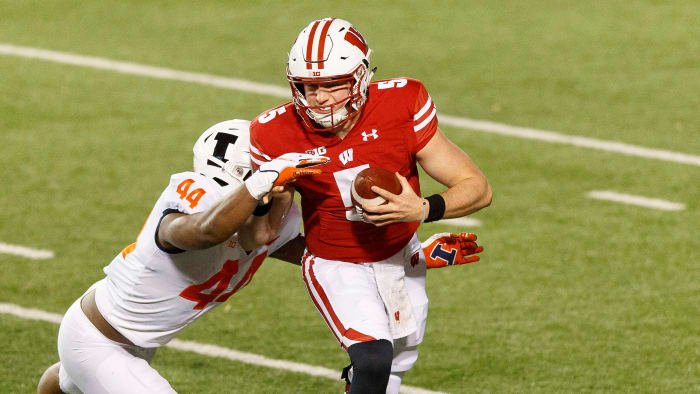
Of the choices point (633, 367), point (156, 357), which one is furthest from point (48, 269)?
point (633, 367)

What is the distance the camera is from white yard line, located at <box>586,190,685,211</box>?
27.4 feet

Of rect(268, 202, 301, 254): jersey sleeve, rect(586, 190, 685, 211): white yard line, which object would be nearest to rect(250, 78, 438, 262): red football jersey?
rect(268, 202, 301, 254): jersey sleeve

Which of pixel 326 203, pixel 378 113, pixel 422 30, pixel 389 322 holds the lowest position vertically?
pixel 422 30

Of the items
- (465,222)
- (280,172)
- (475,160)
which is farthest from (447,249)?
(475,160)

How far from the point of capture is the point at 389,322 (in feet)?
16.5

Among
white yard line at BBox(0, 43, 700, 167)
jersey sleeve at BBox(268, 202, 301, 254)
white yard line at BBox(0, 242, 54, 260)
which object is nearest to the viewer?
jersey sleeve at BBox(268, 202, 301, 254)

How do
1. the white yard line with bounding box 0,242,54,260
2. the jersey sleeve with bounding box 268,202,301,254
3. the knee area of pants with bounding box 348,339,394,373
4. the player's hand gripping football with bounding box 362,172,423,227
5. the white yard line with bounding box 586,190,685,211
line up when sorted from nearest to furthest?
the player's hand gripping football with bounding box 362,172,423,227 → the knee area of pants with bounding box 348,339,394,373 → the jersey sleeve with bounding box 268,202,301,254 → the white yard line with bounding box 0,242,54,260 → the white yard line with bounding box 586,190,685,211

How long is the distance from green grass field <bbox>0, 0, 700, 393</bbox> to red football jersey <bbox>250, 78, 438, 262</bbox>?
52.3 inches

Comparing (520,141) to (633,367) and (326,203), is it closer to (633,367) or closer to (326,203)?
(633,367)

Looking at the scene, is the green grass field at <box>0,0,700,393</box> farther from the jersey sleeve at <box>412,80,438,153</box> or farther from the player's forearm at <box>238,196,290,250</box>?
the jersey sleeve at <box>412,80,438,153</box>

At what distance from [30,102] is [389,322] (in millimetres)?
6356

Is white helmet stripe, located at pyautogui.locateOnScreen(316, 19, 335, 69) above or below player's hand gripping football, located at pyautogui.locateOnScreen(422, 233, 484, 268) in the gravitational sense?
above

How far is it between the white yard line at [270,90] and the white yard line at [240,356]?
3.90 meters

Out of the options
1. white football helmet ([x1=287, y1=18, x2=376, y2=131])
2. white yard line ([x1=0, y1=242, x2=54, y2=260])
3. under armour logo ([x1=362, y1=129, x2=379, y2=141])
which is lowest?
white yard line ([x1=0, y1=242, x2=54, y2=260])
